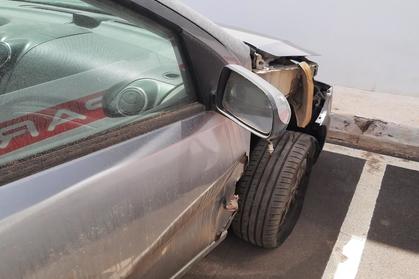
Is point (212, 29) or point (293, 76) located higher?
point (212, 29)

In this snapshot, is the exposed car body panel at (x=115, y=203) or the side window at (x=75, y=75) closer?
the exposed car body panel at (x=115, y=203)

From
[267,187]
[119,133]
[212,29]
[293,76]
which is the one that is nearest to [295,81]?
[293,76]

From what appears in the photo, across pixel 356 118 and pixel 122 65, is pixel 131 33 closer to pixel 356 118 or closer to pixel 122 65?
pixel 122 65

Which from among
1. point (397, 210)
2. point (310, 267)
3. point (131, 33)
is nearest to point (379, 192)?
point (397, 210)

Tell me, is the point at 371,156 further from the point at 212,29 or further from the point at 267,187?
the point at 212,29

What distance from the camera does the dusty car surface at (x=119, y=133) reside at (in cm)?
111

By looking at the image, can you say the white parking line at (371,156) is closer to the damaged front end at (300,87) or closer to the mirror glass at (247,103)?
the damaged front end at (300,87)

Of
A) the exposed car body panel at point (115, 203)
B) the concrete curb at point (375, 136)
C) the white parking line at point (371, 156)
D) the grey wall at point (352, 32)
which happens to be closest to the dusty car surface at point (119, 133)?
the exposed car body panel at point (115, 203)

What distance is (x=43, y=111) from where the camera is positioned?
4.06 ft

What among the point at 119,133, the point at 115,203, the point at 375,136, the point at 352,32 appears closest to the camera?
the point at 115,203

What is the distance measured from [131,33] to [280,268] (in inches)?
63.1

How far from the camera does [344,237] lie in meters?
2.81

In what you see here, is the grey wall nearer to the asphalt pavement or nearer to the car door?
the asphalt pavement

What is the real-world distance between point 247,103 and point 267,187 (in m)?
0.81
